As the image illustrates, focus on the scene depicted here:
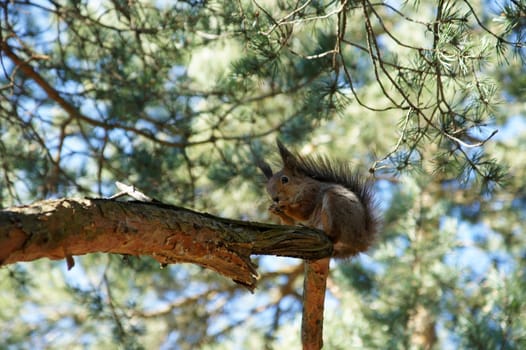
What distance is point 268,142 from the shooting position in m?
4.26

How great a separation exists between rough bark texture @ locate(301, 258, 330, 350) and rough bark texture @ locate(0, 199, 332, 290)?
0.24 feet

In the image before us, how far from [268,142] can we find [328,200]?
1.84 m

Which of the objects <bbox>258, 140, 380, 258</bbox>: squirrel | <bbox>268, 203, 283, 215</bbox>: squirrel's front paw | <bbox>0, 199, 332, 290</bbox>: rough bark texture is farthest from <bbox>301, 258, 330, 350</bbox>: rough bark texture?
<bbox>268, 203, 283, 215</bbox>: squirrel's front paw

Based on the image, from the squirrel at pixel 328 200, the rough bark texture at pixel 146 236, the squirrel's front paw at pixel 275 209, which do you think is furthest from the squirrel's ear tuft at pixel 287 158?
the rough bark texture at pixel 146 236

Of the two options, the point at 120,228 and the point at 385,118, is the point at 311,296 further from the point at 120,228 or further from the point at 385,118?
the point at 385,118

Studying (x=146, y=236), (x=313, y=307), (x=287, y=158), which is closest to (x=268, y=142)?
(x=287, y=158)

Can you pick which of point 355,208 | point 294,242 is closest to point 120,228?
point 294,242

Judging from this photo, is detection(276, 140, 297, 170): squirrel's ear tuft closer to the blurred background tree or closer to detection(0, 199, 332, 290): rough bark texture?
the blurred background tree

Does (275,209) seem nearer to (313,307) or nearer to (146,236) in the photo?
(313,307)

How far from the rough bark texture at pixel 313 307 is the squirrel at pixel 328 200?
0.20m

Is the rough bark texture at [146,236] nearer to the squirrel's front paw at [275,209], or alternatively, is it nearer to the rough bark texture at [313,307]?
the rough bark texture at [313,307]

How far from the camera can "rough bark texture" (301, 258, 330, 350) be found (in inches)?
83.7

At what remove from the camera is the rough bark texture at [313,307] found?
6.97 feet

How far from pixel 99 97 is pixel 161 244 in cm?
169
